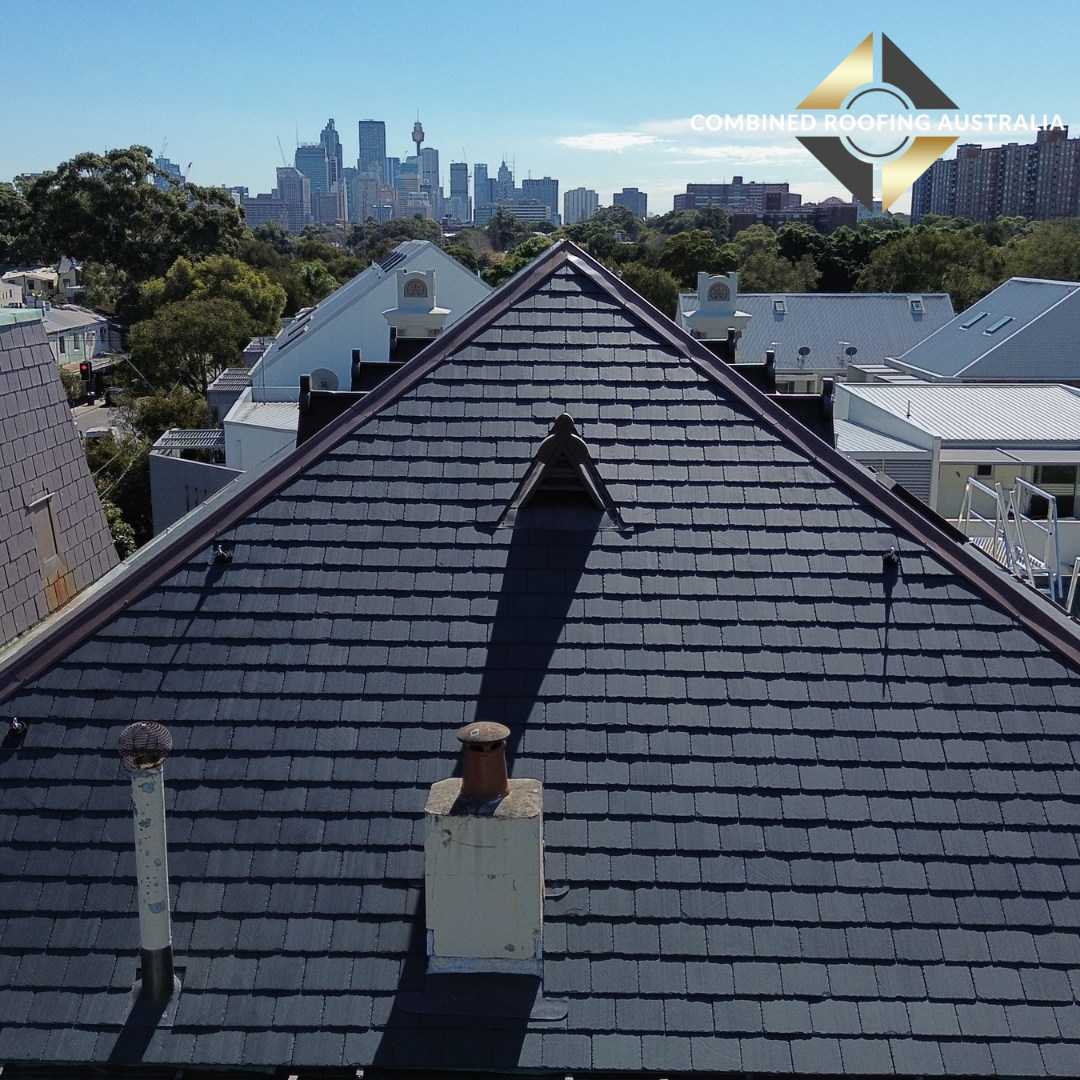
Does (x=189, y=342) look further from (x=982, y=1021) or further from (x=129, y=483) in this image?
(x=982, y=1021)

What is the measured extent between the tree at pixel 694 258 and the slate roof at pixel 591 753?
233 ft

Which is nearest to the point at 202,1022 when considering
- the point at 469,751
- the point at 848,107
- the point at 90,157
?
the point at 469,751

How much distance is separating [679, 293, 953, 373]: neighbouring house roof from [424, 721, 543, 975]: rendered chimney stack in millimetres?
48007

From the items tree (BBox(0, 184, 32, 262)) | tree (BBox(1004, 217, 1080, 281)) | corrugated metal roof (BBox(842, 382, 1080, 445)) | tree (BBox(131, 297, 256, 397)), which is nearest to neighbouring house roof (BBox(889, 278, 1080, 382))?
corrugated metal roof (BBox(842, 382, 1080, 445))

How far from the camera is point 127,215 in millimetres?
75750

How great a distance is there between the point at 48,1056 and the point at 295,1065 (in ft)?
4.41

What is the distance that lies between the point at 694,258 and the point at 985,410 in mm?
52216

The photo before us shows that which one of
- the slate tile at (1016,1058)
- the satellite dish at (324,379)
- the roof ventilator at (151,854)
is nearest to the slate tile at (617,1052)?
the slate tile at (1016,1058)

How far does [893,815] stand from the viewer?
265 inches

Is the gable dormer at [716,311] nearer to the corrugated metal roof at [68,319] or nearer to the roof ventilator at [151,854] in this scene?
the roof ventilator at [151,854]

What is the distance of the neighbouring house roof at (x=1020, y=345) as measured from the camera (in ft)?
130

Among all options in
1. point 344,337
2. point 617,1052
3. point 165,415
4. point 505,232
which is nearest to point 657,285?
point 344,337

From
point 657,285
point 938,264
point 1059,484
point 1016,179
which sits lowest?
point 1059,484

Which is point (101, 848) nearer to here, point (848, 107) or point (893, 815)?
point (893, 815)
